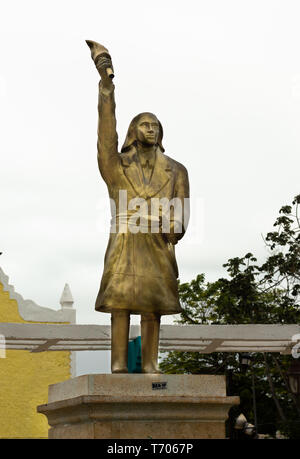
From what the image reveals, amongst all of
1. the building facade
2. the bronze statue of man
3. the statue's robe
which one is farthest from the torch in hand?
the building facade

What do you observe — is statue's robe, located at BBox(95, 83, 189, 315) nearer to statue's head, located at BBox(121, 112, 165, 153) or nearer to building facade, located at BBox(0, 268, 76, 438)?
statue's head, located at BBox(121, 112, 165, 153)

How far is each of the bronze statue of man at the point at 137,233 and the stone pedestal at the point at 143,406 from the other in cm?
41

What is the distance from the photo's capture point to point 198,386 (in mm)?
6781

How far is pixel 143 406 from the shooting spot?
21.5ft

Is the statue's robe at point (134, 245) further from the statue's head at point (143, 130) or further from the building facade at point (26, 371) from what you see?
the building facade at point (26, 371)

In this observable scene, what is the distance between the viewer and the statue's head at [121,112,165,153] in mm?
7438

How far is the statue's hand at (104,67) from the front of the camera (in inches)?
283

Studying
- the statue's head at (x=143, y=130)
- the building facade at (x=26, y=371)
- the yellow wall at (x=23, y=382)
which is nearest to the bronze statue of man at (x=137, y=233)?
the statue's head at (x=143, y=130)

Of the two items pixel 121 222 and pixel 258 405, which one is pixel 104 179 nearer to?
pixel 121 222

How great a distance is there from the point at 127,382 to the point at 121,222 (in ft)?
4.71

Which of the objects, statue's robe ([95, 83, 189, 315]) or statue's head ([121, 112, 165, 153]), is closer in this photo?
statue's robe ([95, 83, 189, 315])

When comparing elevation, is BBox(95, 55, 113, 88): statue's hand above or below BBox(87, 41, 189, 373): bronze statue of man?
above

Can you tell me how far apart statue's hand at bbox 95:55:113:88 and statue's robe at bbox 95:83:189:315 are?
0.24 ft
